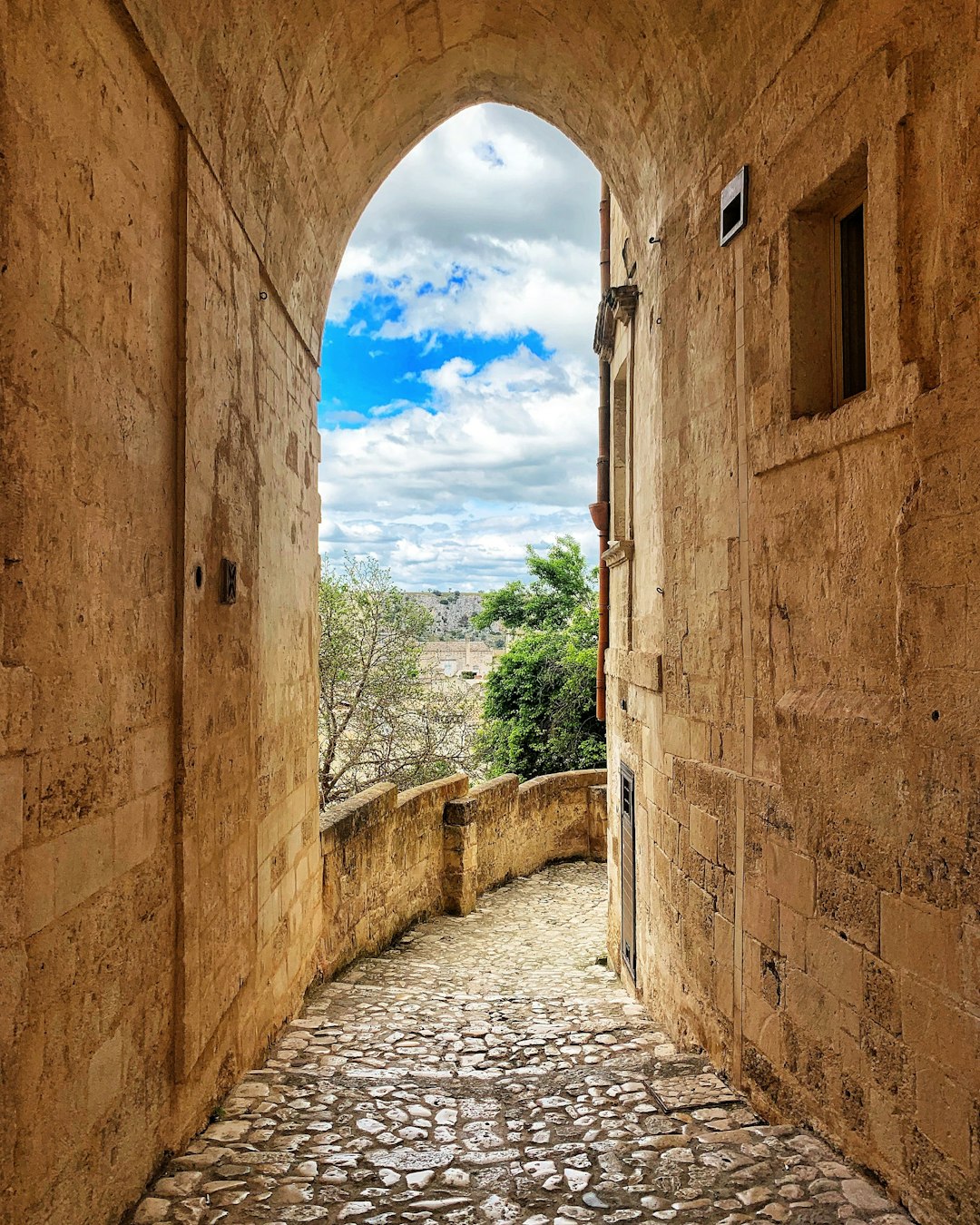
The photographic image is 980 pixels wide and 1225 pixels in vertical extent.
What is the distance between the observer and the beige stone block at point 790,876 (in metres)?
3.29

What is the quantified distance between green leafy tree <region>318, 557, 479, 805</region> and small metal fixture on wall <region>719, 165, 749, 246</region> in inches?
455

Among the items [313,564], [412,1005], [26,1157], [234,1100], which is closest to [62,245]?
[26,1157]

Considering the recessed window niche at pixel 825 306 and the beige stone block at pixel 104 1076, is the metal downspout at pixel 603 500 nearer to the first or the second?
the recessed window niche at pixel 825 306

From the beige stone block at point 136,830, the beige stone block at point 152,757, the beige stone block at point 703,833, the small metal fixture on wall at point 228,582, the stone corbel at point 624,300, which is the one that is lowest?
the beige stone block at point 703,833

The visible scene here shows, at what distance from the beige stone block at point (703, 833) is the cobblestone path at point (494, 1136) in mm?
1002

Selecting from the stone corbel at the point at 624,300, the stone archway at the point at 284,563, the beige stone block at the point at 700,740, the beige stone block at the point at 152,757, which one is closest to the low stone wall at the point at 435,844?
the stone archway at the point at 284,563

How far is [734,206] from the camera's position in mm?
4086

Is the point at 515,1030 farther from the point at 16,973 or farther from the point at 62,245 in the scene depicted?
the point at 62,245

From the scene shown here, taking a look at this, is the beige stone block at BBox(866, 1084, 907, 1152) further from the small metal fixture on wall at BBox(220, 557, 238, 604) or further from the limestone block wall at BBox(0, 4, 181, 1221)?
the small metal fixture on wall at BBox(220, 557, 238, 604)

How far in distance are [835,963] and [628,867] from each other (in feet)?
11.9

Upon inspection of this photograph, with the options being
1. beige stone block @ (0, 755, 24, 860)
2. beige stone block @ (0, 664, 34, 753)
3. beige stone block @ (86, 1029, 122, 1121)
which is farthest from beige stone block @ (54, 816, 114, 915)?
beige stone block @ (86, 1029, 122, 1121)

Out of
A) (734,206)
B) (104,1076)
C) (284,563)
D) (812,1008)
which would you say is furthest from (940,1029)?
(284,563)

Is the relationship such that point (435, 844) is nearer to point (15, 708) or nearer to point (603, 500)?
point (603, 500)

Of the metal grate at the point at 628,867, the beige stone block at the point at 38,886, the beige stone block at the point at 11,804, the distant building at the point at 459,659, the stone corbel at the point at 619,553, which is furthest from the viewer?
the distant building at the point at 459,659
